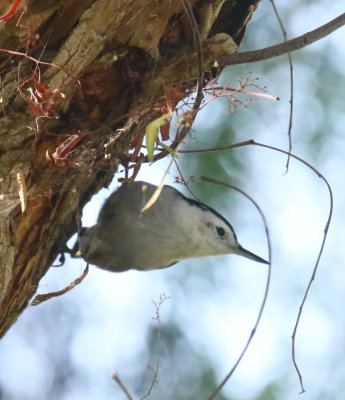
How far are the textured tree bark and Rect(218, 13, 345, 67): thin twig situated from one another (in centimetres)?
4

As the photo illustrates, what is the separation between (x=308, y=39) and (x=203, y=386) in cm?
249

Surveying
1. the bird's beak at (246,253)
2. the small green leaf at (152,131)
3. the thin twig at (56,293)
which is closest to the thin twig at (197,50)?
the small green leaf at (152,131)

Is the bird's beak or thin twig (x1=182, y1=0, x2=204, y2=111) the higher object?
the bird's beak

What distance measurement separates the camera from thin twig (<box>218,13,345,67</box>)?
2.29 metres

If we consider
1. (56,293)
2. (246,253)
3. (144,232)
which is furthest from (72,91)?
(246,253)

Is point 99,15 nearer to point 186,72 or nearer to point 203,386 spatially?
point 186,72

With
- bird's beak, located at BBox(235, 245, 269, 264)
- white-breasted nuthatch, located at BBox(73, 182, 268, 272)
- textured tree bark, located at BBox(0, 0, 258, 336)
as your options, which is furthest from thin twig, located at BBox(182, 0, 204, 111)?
bird's beak, located at BBox(235, 245, 269, 264)

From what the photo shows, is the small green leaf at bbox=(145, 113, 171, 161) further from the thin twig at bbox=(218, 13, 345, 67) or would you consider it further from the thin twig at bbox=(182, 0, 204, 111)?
the thin twig at bbox=(218, 13, 345, 67)

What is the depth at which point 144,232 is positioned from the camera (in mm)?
3297

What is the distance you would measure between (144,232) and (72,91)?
114 centimetres

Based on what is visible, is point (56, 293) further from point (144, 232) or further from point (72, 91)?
point (144, 232)

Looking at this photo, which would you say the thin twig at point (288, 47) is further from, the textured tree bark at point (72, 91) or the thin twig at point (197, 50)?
the thin twig at point (197, 50)

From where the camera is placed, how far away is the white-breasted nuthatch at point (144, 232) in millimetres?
3271

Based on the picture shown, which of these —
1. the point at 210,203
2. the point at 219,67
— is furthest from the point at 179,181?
the point at 210,203
